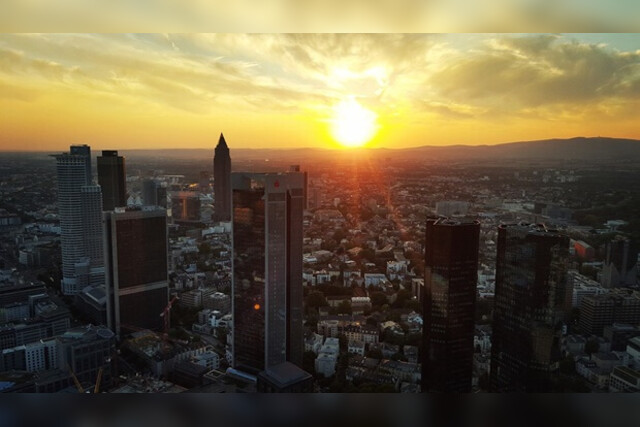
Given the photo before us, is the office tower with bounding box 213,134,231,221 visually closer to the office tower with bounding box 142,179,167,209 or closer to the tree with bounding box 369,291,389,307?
the office tower with bounding box 142,179,167,209

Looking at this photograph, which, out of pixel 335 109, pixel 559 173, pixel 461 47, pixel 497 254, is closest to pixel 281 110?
pixel 335 109

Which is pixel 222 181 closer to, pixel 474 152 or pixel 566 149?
pixel 474 152

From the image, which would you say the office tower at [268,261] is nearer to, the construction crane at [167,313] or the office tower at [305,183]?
the office tower at [305,183]

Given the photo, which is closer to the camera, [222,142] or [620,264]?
[620,264]

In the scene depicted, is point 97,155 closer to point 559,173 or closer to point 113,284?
point 113,284

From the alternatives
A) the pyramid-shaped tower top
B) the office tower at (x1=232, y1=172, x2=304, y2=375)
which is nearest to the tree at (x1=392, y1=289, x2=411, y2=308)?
the office tower at (x1=232, y1=172, x2=304, y2=375)

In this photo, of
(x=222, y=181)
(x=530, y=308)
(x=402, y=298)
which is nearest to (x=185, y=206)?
(x=222, y=181)
